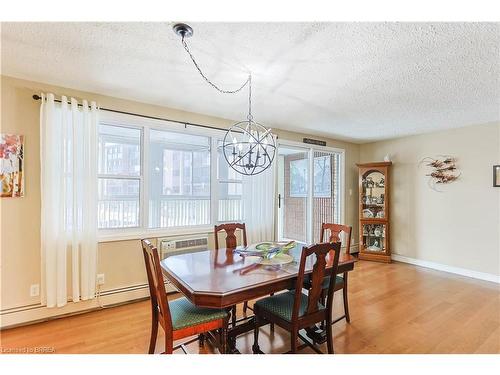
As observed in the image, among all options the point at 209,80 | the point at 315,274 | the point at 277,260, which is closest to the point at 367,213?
the point at 277,260

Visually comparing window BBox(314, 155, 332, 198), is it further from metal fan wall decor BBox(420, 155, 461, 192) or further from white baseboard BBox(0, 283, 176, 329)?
white baseboard BBox(0, 283, 176, 329)

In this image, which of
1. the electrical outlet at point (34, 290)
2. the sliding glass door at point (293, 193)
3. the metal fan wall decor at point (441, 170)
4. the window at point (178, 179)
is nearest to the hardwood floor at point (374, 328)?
the electrical outlet at point (34, 290)

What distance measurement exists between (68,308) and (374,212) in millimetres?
4977

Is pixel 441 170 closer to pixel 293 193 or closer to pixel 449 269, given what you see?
pixel 449 269

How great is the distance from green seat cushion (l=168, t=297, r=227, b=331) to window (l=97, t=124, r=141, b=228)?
1638 mm

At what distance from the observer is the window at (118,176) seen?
3.03 m

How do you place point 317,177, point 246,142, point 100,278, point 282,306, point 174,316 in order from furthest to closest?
point 317,177, point 100,278, point 246,142, point 282,306, point 174,316

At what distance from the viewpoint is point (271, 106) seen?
3293 mm

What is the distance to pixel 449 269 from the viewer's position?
4301 mm

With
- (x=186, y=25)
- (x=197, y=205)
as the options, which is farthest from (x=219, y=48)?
(x=197, y=205)

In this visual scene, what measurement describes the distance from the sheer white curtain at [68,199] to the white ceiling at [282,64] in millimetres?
366

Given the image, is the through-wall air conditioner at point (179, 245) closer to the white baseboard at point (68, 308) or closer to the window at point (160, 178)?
the window at point (160, 178)

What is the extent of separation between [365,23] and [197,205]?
9.21 feet
